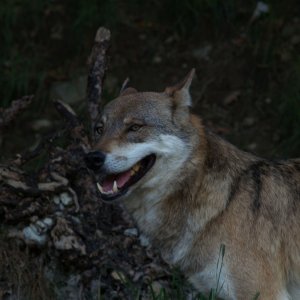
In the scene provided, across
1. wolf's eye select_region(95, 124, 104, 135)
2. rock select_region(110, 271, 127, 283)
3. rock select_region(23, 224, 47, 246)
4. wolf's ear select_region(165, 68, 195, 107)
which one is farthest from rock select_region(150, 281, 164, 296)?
wolf's ear select_region(165, 68, 195, 107)

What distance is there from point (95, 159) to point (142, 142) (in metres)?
0.36

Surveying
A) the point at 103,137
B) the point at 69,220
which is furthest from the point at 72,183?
the point at 103,137

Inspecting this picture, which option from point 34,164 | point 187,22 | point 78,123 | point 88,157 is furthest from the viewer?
point 187,22

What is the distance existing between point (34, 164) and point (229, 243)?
3.72 meters

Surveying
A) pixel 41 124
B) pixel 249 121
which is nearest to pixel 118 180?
pixel 249 121

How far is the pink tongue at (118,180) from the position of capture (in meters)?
6.26

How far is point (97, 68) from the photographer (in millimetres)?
7598

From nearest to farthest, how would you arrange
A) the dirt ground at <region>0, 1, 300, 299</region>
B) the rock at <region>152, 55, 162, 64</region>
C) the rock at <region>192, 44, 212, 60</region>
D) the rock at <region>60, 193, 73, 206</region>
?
the rock at <region>60, 193, 73, 206</region>, the dirt ground at <region>0, 1, 300, 299</region>, the rock at <region>192, 44, 212, 60</region>, the rock at <region>152, 55, 162, 64</region>

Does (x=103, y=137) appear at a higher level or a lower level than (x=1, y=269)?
higher

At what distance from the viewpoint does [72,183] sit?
746cm

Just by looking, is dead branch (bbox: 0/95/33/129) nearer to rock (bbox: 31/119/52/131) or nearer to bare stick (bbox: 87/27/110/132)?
bare stick (bbox: 87/27/110/132)

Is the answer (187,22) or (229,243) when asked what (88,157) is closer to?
(229,243)

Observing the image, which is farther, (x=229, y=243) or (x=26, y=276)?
(x=26, y=276)

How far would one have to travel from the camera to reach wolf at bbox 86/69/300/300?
244 inches
